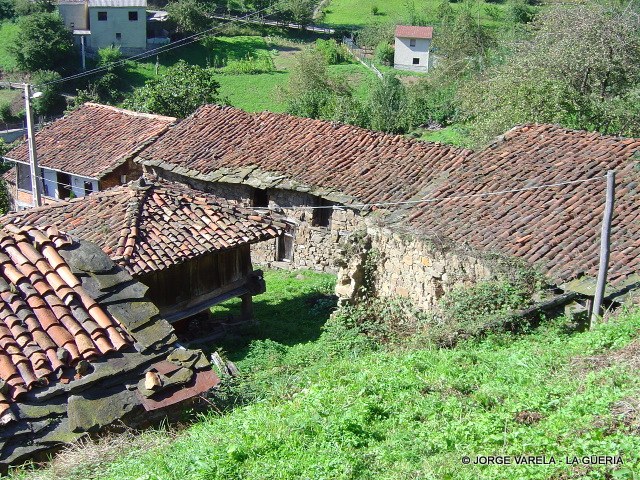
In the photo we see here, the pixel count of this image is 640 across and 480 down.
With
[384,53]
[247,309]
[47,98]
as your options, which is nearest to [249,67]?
[384,53]

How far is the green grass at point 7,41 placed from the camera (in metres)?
47.7

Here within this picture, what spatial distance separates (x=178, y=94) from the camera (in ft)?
94.8

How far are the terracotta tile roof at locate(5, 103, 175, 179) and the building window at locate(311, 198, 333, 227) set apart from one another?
682 centimetres

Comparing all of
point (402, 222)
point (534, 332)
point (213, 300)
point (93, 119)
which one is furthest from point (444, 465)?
point (93, 119)

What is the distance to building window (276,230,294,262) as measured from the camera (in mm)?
19859

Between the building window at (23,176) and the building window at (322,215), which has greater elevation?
the building window at (322,215)

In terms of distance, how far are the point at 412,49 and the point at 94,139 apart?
114 feet

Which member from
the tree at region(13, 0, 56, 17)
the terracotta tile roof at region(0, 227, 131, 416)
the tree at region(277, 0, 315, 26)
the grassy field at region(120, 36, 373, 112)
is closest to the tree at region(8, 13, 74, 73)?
the grassy field at region(120, 36, 373, 112)

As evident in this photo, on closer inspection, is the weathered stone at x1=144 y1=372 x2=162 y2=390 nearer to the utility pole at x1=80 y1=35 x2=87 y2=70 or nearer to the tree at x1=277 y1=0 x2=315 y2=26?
the utility pole at x1=80 y1=35 x2=87 y2=70

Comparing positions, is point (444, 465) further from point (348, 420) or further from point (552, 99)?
point (552, 99)

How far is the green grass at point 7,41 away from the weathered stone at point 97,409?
46.3 m

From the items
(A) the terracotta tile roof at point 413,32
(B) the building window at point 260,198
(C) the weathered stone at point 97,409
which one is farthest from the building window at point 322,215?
(A) the terracotta tile roof at point 413,32

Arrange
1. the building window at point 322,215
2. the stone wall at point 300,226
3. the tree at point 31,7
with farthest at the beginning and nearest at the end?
the tree at point 31,7 < the building window at point 322,215 < the stone wall at point 300,226

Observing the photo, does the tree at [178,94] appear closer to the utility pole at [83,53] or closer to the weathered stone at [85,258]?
the utility pole at [83,53]
